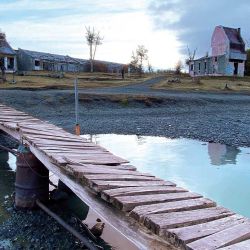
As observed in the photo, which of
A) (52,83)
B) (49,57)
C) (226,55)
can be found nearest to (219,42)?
(226,55)

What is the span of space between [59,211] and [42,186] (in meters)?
0.54

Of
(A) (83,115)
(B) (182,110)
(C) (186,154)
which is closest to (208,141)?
(C) (186,154)

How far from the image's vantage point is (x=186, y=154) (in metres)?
12.7

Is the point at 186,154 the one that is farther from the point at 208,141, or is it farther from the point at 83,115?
the point at 83,115

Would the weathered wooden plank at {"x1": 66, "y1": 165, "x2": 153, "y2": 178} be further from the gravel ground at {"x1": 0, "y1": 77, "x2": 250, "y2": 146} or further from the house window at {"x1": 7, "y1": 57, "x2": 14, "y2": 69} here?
the house window at {"x1": 7, "y1": 57, "x2": 14, "y2": 69}

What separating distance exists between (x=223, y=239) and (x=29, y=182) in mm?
4546

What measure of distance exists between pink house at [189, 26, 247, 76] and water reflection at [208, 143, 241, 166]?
122 ft

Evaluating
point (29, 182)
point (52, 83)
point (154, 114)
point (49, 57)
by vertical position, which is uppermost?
point (49, 57)

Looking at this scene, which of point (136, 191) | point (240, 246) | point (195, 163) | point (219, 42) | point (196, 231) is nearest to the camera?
point (240, 246)

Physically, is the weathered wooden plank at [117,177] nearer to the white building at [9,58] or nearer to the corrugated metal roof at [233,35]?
the corrugated metal roof at [233,35]

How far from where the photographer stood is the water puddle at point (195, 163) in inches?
346

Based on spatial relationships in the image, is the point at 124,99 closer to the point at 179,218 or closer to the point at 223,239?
the point at 179,218

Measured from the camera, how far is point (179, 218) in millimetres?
3291

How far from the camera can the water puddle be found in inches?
346
